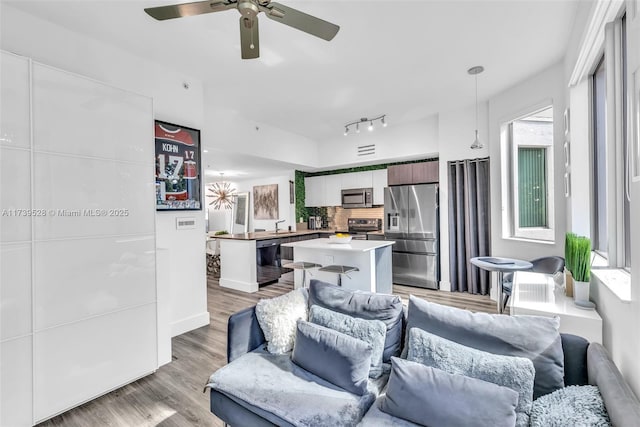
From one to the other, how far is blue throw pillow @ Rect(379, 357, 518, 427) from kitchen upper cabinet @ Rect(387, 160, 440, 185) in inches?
164

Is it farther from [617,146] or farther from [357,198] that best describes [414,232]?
[617,146]

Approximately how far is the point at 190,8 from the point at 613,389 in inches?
103

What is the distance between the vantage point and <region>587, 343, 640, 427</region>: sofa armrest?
3.05 ft

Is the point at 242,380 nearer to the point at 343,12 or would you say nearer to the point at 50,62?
the point at 343,12

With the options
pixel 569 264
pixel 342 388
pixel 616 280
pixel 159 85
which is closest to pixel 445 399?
pixel 342 388

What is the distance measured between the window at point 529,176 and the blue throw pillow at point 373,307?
3.07m

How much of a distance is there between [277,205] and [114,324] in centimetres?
504

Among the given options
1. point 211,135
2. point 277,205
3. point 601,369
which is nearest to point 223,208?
point 277,205

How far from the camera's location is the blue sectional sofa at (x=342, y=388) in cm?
125

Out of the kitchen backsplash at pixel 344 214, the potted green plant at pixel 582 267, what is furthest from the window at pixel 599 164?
the kitchen backsplash at pixel 344 214

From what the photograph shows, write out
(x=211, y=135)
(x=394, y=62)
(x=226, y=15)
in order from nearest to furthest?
(x=226, y=15) → (x=394, y=62) → (x=211, y=135)

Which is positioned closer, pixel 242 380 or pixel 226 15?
pixel 242 380

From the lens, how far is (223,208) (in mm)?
8641

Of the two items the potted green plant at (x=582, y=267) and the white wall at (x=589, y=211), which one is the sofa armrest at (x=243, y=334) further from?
the potted green plant at (x=582, y=267)
